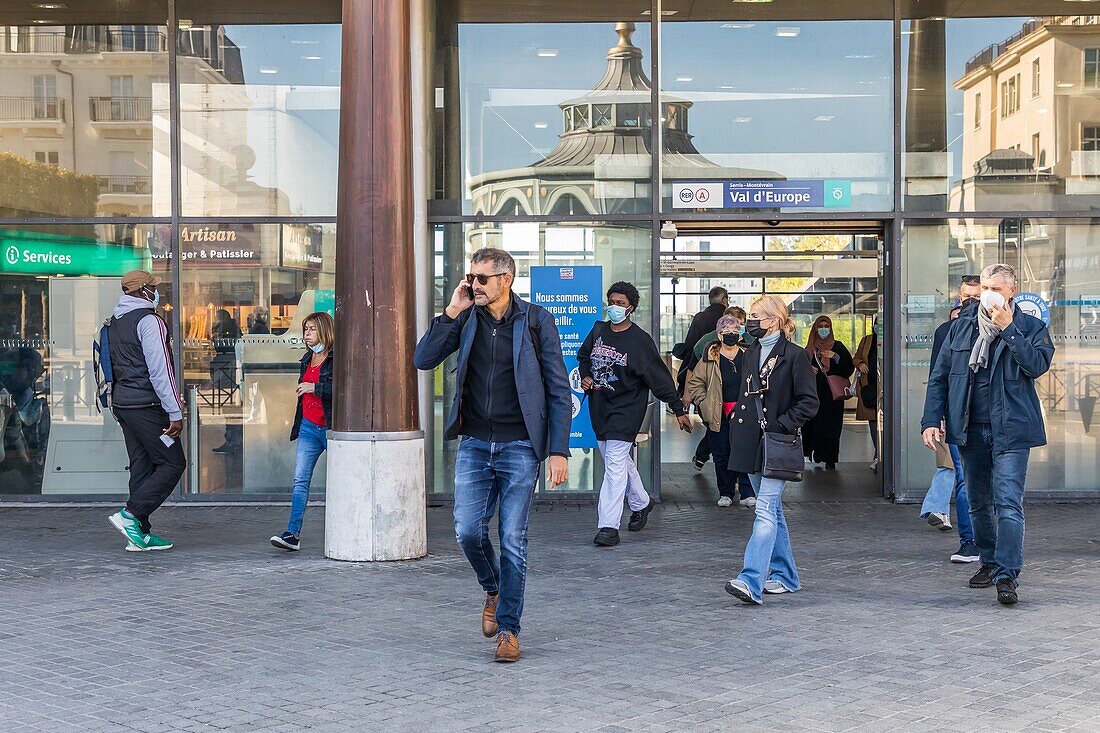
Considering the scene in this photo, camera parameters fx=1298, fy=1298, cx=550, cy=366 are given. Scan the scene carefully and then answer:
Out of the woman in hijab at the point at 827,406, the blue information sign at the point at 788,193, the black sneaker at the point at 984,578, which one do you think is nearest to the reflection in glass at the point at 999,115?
the blue information sign at the point at 788,193

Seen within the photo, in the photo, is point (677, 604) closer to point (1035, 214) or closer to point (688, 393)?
point (688, 393)

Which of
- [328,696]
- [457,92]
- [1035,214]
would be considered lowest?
[328,696]

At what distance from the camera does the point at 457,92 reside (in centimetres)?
1195

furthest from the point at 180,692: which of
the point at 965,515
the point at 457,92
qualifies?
the point at 457,92

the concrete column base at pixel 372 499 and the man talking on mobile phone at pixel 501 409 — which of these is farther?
the concrete column base at pixel 372 499

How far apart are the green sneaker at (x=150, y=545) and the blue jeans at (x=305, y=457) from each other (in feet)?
2.96

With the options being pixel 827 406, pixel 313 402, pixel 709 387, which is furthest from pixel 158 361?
pixel 827 406

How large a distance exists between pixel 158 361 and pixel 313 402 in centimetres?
111

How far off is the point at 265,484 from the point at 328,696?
6624 millimetres

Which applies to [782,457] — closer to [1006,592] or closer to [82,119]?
[1006,592]

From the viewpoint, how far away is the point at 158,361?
9078 millimetres

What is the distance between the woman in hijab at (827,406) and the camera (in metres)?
14.8

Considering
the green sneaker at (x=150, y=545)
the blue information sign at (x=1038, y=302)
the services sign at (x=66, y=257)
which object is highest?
the services sign at (x=66, y=257)

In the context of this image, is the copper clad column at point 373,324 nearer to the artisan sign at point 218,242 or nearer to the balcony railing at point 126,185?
the artisan sign at point 218,242
